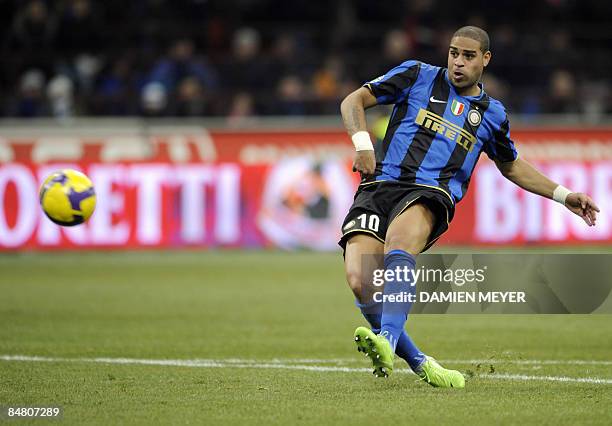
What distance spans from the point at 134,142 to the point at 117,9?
431 centimetres

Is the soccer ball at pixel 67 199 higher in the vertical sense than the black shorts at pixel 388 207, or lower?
lower

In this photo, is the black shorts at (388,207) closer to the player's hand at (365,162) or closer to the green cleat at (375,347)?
the player's hand at (365,162)

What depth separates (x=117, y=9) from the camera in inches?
822

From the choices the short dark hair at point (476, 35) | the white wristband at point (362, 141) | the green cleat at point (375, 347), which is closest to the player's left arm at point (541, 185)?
the short dark hair at point (476, 35)

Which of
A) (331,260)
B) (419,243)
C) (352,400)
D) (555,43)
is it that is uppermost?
(555,43)

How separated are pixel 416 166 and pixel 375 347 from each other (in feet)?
3.96

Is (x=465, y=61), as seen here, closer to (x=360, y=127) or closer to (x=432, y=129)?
(x=432, y=129)

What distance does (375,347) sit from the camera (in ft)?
20.3

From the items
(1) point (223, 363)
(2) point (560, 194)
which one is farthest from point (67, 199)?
A: (2) point (560, 194)

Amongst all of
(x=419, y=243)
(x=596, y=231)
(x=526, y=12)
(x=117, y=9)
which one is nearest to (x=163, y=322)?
(x=419, y=243)

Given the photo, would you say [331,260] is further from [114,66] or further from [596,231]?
[114,66]

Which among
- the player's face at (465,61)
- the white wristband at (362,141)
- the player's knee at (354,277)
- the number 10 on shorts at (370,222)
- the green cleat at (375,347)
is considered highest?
the player's face at (465,61)

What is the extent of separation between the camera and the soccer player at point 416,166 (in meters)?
6.61

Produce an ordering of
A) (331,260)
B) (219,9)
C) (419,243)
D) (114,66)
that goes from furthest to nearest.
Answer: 1. (219,9)
2. (114,66)
3. (331,260)
4. (419,243)
